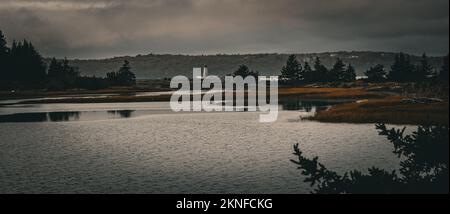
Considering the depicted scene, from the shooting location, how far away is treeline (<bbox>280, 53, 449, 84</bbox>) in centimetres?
15066

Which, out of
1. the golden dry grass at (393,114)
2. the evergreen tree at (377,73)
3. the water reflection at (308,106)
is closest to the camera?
the golden dry grass at (393,114)

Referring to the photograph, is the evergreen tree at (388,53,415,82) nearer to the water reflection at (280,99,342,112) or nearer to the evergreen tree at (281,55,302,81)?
the evergreen tree at (281,55,302,81)

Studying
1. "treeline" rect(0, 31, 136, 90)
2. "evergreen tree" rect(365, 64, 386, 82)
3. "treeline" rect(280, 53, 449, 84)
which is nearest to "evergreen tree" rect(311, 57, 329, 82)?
"treeline" rect(280, 53, 449, 84)

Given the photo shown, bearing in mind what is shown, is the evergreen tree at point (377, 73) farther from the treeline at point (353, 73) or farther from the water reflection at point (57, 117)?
the water reflection at point (57, 117)

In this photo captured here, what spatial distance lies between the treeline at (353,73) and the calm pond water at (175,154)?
9203 centimetres

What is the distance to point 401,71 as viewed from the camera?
152125 mm

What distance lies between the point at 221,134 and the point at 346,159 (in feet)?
64.3

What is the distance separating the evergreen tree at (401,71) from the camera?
14964 cm

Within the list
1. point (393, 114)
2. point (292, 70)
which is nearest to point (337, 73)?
point (292, 70)

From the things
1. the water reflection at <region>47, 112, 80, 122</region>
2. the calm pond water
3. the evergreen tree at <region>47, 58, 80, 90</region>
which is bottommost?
the calm pond water

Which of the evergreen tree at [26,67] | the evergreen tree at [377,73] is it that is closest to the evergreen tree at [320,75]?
the evergreen tree at [377,73]

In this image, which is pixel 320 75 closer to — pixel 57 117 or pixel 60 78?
pixel 60 78
